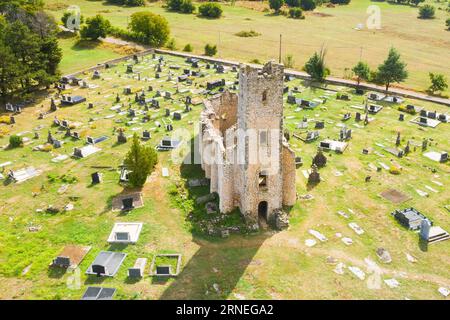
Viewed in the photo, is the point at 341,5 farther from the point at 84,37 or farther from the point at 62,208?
the point at 62,208

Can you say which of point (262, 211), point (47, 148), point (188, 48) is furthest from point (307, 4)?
point (262, 211)

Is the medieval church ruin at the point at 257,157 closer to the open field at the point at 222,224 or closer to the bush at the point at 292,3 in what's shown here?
the open field at the point at 222,224

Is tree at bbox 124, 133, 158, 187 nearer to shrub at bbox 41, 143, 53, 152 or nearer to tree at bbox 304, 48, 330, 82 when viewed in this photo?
shrub at bbox 41, 143, 53, 152

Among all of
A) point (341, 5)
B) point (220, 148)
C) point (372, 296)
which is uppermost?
point (341, 5)

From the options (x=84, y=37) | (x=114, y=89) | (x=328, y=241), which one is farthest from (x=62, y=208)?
(x=84, y=37)

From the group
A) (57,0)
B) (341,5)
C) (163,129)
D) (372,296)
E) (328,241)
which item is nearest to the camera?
(372,296)

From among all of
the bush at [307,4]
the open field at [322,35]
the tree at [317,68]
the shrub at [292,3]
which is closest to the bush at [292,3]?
the shrub at [292,3]
